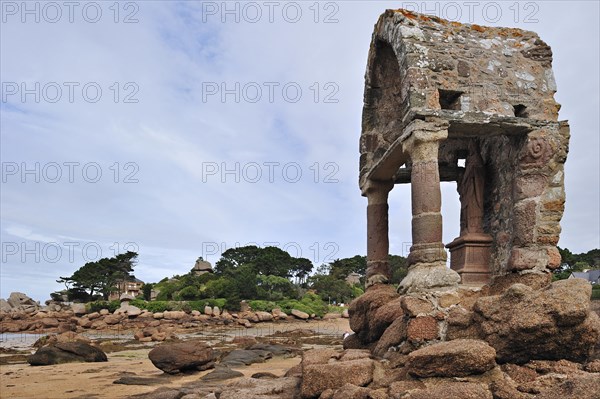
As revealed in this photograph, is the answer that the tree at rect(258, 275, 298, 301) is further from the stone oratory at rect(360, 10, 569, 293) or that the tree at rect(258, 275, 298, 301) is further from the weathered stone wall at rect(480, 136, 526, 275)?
the weathered stone wall at rect(480, 136, 526, 275)

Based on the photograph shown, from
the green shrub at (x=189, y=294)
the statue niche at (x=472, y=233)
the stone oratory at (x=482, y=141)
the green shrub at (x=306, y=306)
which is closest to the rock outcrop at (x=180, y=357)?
the stone oratory at (x=482, y=141)

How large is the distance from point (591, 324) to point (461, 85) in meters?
4.82

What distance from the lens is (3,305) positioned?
4994 cm

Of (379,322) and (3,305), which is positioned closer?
(379,322)

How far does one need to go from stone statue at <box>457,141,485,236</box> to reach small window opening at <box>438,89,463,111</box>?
1905mm

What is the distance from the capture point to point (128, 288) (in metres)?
63.2

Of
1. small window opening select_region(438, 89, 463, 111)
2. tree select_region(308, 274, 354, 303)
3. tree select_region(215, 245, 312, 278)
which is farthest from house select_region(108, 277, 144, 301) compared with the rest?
small window opening select_region(438, 89, 463, 111)

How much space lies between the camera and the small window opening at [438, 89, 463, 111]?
899 centimetres

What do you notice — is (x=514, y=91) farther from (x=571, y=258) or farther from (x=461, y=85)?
(x=571, y=258)

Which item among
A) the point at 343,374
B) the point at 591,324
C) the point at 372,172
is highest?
the point at 372,172

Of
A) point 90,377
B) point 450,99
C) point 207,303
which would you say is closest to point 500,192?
point 450,99

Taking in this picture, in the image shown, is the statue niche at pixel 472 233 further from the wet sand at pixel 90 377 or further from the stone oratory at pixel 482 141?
the wet sand at pixel 90 377

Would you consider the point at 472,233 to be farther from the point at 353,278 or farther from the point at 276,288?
the point at 353,278

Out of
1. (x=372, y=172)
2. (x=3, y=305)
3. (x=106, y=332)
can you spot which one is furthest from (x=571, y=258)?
(x=3, y=305)
